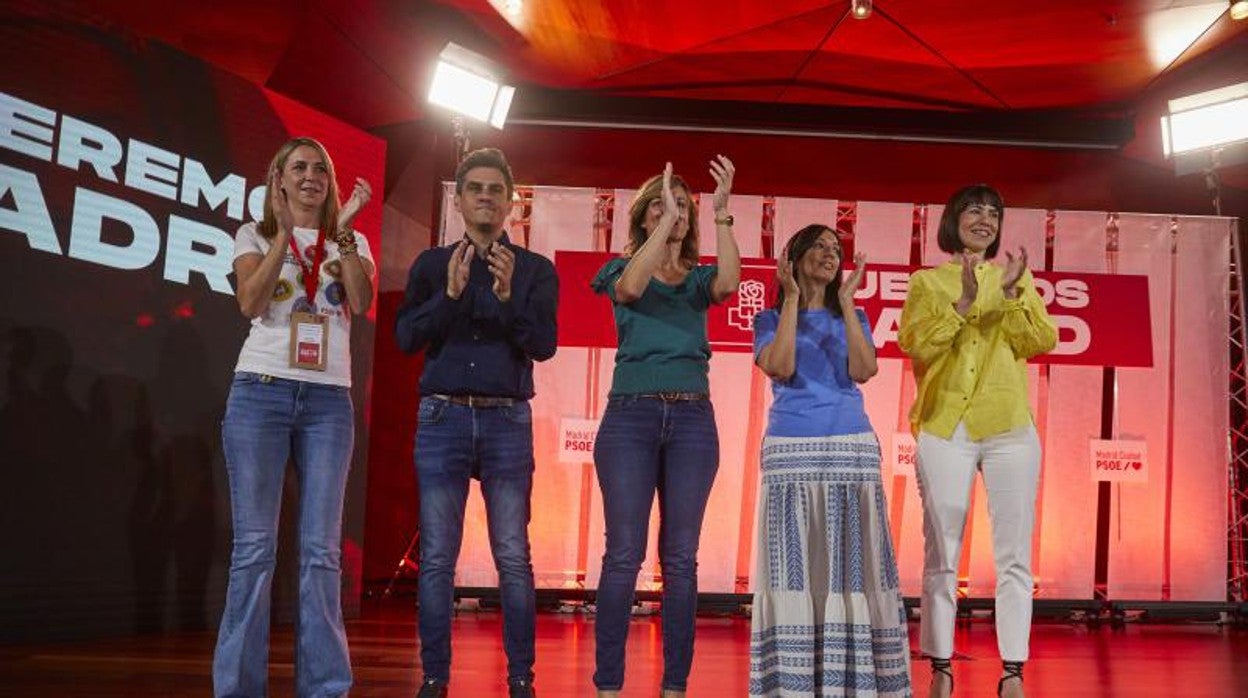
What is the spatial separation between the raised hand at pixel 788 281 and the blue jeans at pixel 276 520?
1214 millimetres

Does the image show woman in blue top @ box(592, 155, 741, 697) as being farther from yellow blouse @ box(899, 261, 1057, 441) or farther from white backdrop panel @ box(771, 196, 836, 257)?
white backdrop panel @ box(771, 196, 836, 257)

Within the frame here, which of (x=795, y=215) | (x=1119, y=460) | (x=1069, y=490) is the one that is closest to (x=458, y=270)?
(x=795, y=215)

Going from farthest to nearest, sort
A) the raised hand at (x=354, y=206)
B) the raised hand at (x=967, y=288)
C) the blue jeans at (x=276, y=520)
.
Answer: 1. the raised hand at (x=967, y=288)
2. the raised hand at (x=354, y=206)
3. the blue jeans at (x=276, y=520)

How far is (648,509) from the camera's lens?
3068 mm

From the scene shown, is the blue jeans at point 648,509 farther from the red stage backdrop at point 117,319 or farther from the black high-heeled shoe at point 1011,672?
the red stage backdrop at point 117,319

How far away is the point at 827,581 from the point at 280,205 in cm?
170

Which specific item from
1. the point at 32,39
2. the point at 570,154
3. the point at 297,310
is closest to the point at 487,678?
the point at 297,310

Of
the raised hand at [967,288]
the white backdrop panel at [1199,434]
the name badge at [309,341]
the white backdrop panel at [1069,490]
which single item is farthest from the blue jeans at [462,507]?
the white backdrop panel at [1199,434]

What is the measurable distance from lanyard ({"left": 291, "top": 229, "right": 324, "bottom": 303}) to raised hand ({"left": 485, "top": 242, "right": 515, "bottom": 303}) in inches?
17.7

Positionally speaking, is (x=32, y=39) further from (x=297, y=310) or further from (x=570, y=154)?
(x=570, y=154)

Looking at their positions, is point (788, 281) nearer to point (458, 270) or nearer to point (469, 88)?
point (458, 270)

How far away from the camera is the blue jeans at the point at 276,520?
9.27 ft

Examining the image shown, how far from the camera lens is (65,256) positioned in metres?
4.57

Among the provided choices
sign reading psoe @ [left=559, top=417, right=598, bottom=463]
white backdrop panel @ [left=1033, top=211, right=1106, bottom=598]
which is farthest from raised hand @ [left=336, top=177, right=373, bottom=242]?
white backdrop panel @ [left=1033, top=211, right=1106, bottom=598]
